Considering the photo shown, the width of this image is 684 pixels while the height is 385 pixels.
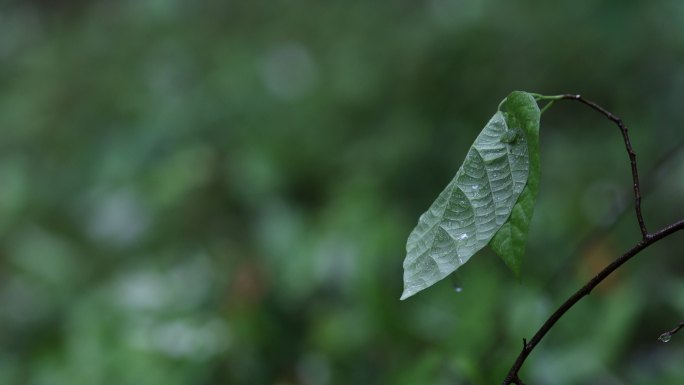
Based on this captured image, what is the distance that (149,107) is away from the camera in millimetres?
4039

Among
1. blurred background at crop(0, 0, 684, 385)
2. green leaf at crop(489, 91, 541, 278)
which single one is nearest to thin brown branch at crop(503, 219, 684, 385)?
green leaf at crop(489, 91, 541, 278)

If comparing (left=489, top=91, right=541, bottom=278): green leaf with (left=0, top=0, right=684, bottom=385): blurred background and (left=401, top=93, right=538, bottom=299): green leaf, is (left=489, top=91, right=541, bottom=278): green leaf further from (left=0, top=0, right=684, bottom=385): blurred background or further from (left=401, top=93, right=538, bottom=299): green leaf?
(left=0, top=0, right=684, bottom=385): blurred background

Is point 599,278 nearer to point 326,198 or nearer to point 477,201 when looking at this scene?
point 477,201

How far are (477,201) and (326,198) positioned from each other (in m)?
2.27

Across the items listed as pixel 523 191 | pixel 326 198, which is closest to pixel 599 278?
pixel 523 191

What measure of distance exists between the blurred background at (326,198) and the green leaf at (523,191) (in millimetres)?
685

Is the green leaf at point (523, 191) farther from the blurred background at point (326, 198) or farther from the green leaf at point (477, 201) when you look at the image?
the blurred background at point (326, 198)

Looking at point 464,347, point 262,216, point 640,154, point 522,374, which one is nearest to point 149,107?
point 262,216

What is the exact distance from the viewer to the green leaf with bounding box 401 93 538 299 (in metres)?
0.81

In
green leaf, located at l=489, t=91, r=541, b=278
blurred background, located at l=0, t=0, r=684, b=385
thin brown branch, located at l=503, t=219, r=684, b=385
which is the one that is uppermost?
blurred background, located at l=0, t=0, r=684, b=385

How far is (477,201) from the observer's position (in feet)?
2.71

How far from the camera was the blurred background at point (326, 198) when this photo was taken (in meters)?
1.97

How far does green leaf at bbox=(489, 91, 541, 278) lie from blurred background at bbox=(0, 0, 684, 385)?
68 cm

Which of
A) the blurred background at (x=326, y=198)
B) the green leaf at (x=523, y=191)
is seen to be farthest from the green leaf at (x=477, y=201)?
the blurred background at (x=326, y=198)
